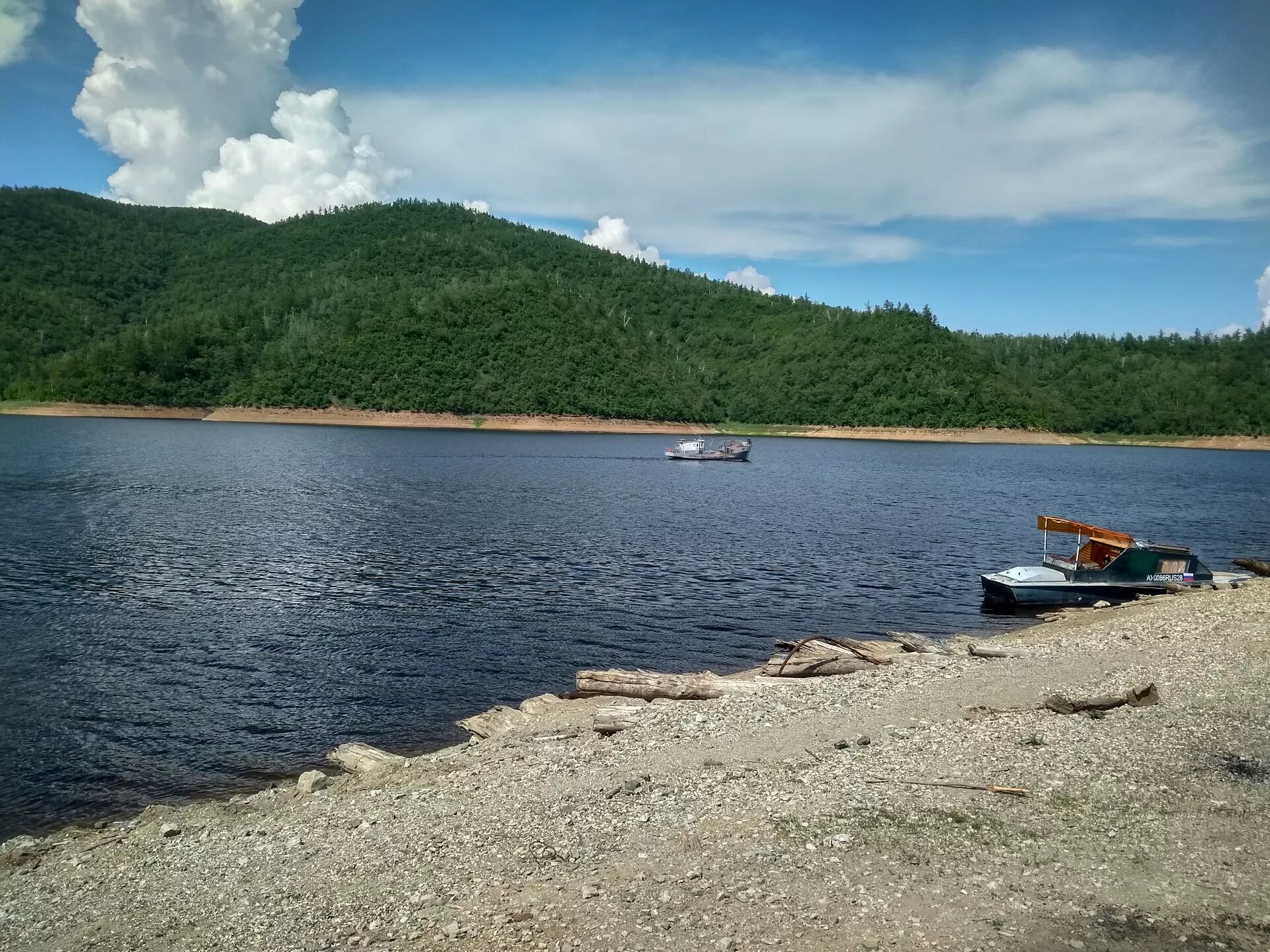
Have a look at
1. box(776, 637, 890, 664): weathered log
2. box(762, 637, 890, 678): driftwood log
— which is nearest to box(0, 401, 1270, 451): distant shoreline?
box(776, 637, 890, 664): weathered log

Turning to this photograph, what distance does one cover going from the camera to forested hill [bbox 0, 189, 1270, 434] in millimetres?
142000

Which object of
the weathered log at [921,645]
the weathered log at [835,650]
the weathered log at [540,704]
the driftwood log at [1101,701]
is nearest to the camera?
the driftwood log at [1101,701]

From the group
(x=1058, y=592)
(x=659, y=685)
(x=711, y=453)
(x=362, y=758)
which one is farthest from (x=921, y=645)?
(x=711, y=453)

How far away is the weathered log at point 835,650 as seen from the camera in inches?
628

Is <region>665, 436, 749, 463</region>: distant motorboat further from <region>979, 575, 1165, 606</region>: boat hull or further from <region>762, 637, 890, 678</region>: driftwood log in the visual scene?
<region>762, 637, 890, 678</region>: driftwood log

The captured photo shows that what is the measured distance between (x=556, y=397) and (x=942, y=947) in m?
142

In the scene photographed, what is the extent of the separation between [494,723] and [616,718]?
259 centimetres

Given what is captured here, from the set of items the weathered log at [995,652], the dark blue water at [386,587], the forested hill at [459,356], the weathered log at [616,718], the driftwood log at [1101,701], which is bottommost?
the dark blue water at [386,587]

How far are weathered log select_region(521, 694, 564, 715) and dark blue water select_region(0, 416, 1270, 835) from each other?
1.55m

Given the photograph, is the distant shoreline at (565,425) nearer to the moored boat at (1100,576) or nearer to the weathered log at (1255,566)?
the weathered log at (1255,566)

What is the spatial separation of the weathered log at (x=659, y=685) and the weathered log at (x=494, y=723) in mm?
1362

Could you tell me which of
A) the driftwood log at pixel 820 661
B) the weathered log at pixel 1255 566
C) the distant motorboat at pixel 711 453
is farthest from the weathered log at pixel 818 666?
the distant motorboat at pixel 711 453

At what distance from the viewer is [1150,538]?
39406 millimetres

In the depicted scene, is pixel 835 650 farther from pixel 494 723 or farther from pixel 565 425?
pixel 565 425
